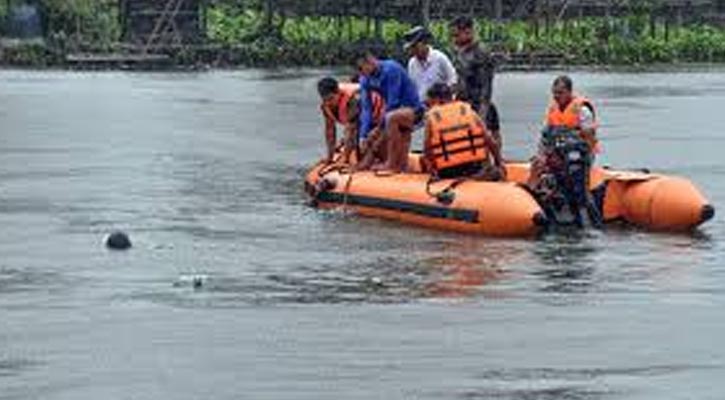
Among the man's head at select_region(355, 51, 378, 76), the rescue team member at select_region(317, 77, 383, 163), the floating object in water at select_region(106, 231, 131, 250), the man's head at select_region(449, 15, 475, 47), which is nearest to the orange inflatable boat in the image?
the rescue team member at select_region(317, 77, 383, 163)

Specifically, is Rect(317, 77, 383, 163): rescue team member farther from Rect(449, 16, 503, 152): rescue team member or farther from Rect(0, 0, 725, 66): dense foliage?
Rect(0, 0, 725, 66): dense foliage

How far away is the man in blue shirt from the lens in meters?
23.7

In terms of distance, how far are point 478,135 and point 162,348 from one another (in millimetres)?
8006

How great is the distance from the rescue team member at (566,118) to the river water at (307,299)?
0.92 metres

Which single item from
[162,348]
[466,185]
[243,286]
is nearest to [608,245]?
[466,185]

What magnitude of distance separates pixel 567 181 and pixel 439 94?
1.74 meters

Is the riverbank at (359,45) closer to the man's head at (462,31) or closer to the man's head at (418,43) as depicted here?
the man's head at (418,43)

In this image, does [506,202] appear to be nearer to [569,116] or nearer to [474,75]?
[569,116]

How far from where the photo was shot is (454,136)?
22.6 m

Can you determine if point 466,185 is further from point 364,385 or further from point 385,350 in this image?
point 364,385

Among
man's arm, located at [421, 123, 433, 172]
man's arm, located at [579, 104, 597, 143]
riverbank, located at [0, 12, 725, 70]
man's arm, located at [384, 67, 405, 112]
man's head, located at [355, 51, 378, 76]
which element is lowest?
riverbank, located at [0, 12, 725, 70]

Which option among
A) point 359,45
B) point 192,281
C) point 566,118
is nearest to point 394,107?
point 566,118

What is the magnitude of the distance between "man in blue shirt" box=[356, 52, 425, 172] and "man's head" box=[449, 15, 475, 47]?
679 mm

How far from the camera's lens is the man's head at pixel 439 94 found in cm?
2297
